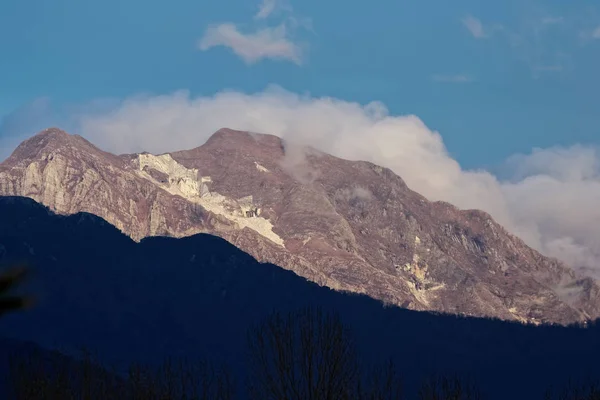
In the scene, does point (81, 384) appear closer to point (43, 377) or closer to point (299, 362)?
point (43, 377)

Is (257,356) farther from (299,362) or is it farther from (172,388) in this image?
(172,388)

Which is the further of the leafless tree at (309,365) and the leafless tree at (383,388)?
the leafless tree at (383,388)

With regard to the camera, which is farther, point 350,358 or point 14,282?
point 350,358

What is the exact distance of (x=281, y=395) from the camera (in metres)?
55.1

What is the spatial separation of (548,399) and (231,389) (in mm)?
24714

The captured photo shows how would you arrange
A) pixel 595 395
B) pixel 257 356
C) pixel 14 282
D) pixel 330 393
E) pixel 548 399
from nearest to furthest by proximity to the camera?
pixel 14 282 < pixel 330 393 < pixel 257 356 < pixel 595 395 < pixel 548 399

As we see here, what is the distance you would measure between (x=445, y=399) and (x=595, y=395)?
12.1 m

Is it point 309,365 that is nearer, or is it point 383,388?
point 309,365

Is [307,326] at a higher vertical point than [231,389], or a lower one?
higher

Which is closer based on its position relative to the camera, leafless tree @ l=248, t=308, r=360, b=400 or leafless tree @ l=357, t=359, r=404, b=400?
leafless tree @ l=248, t=308, r=360, b=400

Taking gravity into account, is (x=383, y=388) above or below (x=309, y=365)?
above

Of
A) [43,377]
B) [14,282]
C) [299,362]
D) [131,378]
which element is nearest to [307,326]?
[299,362]

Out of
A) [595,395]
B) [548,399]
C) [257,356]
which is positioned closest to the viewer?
[257,356]

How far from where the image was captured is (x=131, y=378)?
6562cm
